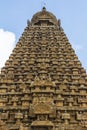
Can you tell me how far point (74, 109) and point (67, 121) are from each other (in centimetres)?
106

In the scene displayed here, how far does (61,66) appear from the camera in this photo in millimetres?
26734

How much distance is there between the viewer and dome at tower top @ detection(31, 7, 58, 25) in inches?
1393

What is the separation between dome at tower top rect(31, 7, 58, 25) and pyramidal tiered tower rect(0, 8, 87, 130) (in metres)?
3.34

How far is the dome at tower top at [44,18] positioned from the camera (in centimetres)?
3538

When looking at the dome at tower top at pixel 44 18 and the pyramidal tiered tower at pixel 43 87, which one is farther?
the dome at tower top at pixel 44 18

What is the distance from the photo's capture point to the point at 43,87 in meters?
22.7

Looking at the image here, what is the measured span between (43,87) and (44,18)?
1411cm

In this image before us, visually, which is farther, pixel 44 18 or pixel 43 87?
pixel 44 18

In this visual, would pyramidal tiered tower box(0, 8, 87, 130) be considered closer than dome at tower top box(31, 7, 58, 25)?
Yes

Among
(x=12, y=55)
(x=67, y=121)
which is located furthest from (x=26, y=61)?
(x=67, y=121)

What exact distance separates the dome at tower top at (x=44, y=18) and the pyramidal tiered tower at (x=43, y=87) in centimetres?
334

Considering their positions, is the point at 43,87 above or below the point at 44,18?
below

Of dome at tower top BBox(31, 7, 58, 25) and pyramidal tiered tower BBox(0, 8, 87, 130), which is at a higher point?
dome at tower top BBox(31, 7, 58, 25)

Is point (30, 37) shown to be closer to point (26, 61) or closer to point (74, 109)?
point (26, 61)
